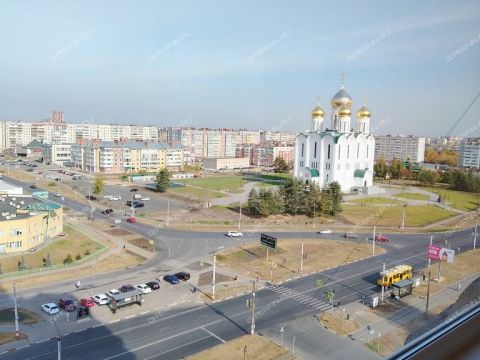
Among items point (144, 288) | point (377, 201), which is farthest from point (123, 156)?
point (144, 288)

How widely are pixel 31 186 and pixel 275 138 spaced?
25.3 meters

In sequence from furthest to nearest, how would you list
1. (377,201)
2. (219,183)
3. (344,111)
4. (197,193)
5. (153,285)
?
1. (219,183)
2. (344,111)
3. (197,193)
4. (377,201)
5. (153,285)

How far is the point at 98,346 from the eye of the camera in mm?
4422

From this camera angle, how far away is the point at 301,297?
19.9ft

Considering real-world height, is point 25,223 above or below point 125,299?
above

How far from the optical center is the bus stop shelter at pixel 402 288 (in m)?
6.15

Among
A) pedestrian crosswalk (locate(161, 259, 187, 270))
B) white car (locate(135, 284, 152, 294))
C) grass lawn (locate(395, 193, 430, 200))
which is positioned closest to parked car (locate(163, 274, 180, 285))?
white car (locate(135, 284, 152, 294))

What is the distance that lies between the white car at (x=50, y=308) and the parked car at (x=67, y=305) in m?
0.08

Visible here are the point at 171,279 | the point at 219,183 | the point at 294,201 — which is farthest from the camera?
the point at 219,183

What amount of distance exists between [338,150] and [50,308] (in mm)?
12840

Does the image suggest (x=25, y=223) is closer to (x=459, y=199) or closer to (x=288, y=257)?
(x=288, y=257)

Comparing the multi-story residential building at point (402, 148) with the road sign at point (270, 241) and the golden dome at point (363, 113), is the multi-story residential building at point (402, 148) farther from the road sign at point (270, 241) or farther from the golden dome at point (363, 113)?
the road sign at point (270, 241)

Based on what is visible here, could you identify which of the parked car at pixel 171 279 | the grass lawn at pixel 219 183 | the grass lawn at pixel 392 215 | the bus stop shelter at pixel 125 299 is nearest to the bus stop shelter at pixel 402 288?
the parked car at pixel 171 279

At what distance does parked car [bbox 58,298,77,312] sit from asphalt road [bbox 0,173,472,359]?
0.67 m
